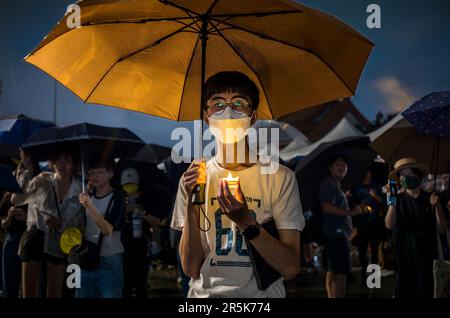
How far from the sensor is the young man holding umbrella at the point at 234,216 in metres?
2.98

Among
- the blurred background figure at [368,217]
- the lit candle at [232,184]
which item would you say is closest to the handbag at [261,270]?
the lit candle at [232,184]

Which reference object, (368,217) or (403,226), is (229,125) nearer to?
(403,226)

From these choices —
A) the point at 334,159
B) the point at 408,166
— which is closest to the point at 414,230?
the point at 408,166

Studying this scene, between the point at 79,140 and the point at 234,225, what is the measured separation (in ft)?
18.0

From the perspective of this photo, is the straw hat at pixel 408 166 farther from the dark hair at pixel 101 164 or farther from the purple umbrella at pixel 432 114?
the dark hair at pixel 101 164

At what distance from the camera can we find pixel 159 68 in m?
4.14

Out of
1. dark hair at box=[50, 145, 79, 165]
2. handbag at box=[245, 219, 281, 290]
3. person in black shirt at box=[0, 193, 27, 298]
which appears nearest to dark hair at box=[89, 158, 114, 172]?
dark hair at box=[50, 145, 79, 165]

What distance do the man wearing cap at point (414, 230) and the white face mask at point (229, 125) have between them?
461 cm

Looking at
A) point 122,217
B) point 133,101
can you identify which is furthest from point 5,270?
point 133,101

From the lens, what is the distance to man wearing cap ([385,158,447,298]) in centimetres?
732

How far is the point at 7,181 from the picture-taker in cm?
703

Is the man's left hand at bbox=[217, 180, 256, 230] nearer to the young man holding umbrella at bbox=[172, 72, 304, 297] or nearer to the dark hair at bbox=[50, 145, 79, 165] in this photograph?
the young man holding umbrella at bbox=[172, 72, 304, 297]
